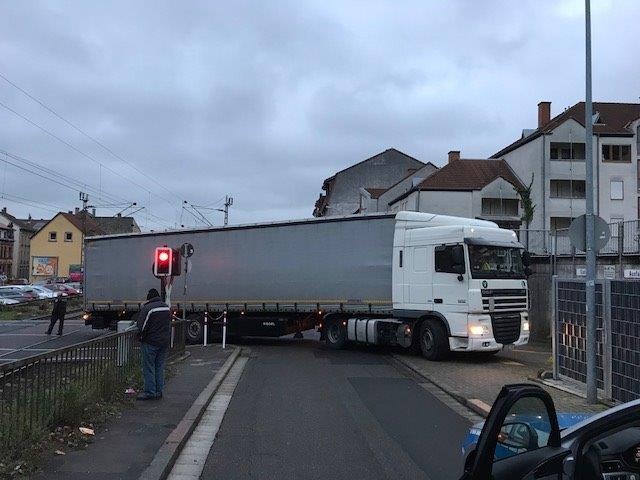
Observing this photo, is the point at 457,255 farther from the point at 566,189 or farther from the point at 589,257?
the point at 566,189

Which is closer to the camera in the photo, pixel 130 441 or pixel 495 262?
pixel 130 441

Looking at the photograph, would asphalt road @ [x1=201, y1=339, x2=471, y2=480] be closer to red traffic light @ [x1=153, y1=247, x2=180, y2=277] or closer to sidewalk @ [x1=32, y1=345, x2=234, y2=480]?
sidewalk @ [x1=32, y1=345, x2=234, y2=480]

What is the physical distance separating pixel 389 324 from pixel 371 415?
7.21 m

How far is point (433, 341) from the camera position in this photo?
14898 millimetres

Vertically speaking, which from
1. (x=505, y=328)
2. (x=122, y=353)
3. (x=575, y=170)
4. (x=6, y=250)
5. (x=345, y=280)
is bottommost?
(x=122, y=353)

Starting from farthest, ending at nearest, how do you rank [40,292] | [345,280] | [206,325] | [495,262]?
[40,292] → [206,325] → [345,280] → [495,262]

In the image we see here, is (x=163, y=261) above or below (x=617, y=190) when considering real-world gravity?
below

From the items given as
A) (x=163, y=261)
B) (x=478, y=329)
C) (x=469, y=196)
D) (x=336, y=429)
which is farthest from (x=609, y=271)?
(x=469, y=196)

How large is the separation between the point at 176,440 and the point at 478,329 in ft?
30.0

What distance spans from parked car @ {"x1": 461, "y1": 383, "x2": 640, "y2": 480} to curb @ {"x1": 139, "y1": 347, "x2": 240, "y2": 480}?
3530mm

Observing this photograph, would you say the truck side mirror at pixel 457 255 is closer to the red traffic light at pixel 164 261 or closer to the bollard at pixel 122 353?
the red traffic light at pixel 164 261

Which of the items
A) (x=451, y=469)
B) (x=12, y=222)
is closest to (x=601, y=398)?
(x=451, y=469)

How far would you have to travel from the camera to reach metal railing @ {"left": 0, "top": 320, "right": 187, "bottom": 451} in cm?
564

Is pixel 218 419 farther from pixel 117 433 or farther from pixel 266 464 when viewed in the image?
pixel 266 464
